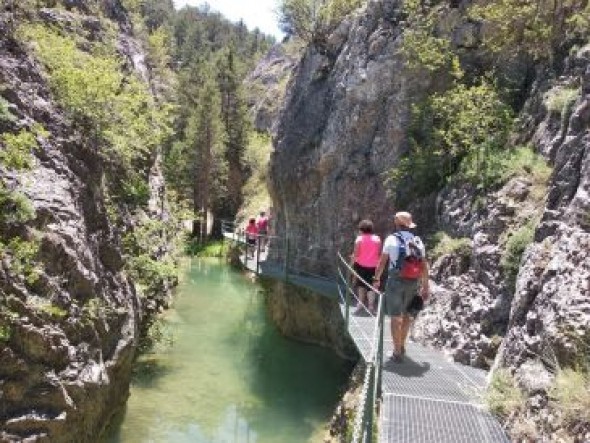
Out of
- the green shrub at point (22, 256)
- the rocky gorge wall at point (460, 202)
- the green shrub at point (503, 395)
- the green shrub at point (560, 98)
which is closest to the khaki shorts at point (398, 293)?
the rocky gorge wall at point (460, 202)

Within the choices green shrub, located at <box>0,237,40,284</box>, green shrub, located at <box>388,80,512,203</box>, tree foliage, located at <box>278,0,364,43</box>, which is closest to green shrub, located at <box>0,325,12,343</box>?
green shrub, located at <box>0,237,40,284</box>

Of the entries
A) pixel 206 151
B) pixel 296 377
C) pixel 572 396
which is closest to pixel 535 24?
pixel 572 396

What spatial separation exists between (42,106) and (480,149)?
844 centimetres

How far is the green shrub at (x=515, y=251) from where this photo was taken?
31.0 feet

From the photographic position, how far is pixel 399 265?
27.7 ft

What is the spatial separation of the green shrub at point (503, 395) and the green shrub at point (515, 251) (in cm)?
238

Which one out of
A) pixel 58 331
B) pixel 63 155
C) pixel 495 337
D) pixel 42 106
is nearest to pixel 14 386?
pixel 58 331

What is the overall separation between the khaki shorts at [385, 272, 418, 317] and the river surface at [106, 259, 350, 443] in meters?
4.95

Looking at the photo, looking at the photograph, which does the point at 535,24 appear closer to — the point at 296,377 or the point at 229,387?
the point at 296,377

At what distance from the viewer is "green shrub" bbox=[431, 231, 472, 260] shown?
440 inches

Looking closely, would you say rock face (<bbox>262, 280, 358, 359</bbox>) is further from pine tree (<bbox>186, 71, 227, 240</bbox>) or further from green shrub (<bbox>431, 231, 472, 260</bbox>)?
pine tree (<bbox>186, 71, 227, 240</bbox>)

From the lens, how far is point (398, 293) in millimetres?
8500

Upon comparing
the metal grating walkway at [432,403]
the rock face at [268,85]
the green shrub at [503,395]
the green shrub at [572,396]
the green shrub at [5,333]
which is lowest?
the metal grating walkway at [432,403]

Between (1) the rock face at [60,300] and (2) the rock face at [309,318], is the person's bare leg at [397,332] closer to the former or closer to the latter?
(1) the rock face at [60,300]
